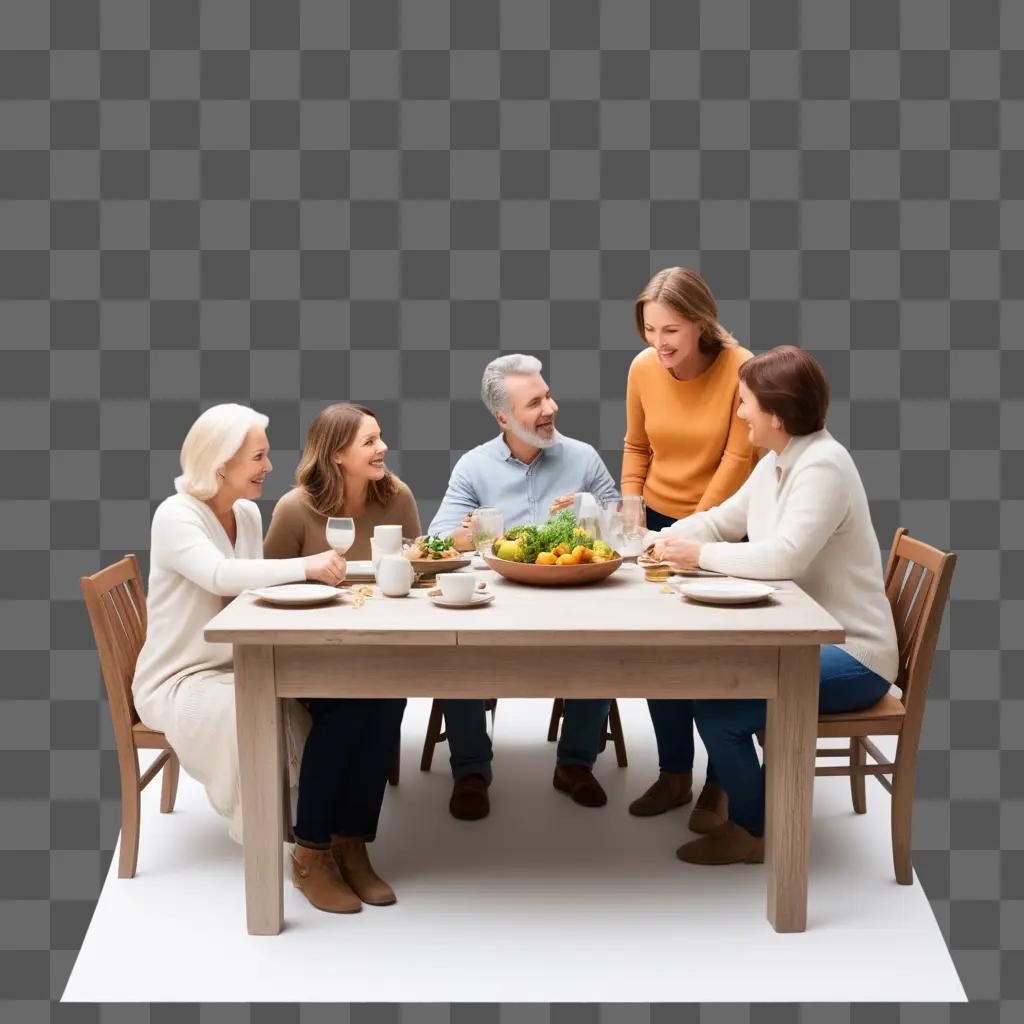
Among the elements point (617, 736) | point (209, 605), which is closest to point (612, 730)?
point (617, 736)

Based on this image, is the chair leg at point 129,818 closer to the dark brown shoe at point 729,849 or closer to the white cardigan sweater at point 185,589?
the white cardigan sweater at point 185,589

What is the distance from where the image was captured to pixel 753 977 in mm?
3732

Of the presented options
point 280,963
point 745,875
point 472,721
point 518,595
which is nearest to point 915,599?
point 745,875

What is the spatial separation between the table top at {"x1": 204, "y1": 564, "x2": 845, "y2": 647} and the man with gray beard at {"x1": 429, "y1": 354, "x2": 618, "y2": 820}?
1097mm

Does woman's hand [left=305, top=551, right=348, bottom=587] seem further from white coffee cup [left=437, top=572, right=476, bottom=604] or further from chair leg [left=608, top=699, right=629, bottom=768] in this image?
chair leg [left=608, top=699, right=629, bottom=768]

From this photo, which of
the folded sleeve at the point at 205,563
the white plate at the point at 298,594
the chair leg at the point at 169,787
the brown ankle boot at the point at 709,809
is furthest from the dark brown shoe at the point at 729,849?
the chair leg at the point at 169,787

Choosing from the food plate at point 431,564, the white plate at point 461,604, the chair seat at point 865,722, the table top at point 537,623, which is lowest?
the chair seat at point 865,722

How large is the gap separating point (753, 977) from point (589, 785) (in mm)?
1447

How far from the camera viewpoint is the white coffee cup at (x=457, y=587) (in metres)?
3.93

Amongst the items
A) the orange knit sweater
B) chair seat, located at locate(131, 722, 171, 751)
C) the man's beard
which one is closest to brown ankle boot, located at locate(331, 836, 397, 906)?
chair seat, located at locate(131, 722, 171, 751)

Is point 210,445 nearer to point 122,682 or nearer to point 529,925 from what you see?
point 122,682

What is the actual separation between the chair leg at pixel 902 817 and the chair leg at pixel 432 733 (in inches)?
71.8

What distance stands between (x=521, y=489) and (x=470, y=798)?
123 centimetres

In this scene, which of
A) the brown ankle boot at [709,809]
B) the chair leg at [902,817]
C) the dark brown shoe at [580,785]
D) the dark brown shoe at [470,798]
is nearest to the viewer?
the chair leg at [902,817]
